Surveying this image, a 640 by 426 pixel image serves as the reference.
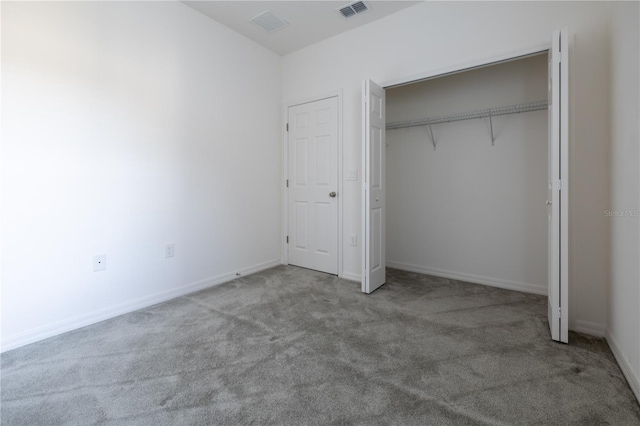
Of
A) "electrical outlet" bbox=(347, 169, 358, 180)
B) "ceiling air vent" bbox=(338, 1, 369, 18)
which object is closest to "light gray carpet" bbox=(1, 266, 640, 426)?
"electrical outlet" bbox=(347, 169, 358, 180)

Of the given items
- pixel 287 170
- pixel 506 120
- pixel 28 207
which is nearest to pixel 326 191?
pixel 287 170

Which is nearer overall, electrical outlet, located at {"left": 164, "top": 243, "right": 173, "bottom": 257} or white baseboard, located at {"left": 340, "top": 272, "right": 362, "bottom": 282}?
electrical outlet, located at {"left": 164, "top": 243, "right": 173, "bottom": 257}

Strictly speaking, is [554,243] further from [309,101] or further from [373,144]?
[309,101]

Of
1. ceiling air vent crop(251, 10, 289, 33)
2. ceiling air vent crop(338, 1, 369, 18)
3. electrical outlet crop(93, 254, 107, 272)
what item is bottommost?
electrical outlet crop(93, 254, 107, 272)

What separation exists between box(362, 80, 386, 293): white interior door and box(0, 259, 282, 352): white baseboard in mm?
1592

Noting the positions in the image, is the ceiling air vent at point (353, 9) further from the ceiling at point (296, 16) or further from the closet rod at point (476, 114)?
the closet rod at point (476, 114)

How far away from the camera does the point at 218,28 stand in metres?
3.23

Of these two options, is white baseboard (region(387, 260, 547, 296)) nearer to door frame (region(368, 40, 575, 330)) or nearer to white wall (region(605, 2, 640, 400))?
door frame (region(368, 40, 575, 330))

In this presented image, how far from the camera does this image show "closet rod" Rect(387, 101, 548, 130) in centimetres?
288

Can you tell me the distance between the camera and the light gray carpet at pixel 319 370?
1366mm

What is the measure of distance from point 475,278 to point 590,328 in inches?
46.2

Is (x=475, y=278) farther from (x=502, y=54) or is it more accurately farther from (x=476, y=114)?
(x=502, y=54)

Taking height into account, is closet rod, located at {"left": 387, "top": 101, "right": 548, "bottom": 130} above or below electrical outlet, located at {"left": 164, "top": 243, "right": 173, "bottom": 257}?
above

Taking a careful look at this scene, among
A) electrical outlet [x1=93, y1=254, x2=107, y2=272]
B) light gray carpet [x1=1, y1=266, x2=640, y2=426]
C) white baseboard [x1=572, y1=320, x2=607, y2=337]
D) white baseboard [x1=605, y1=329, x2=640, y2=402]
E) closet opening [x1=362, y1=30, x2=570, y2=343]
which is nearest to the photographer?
light gray carpet [x1=1, y1=266, x2=640, y2=426]
